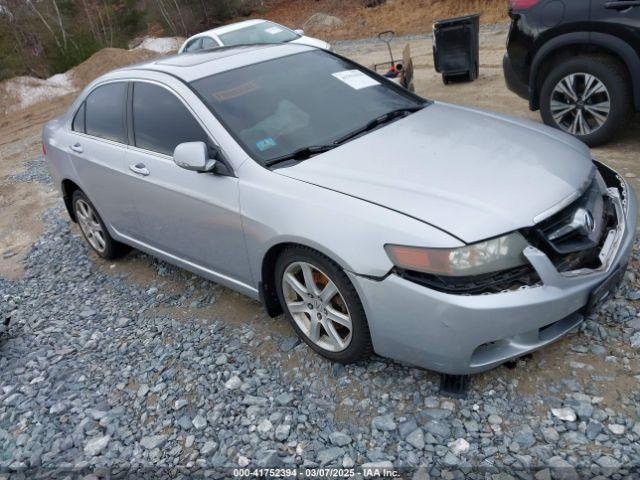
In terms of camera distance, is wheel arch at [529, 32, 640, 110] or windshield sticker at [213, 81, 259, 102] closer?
windshield sticker at [213, 81, 259, 102]

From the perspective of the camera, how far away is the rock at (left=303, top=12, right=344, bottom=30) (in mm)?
23156

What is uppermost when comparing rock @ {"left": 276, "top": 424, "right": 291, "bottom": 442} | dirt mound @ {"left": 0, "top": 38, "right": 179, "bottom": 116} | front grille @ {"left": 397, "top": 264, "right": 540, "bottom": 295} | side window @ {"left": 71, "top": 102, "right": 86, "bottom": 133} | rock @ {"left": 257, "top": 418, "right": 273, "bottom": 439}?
side window @ {"left": 71, "top": 102, "right": 86, "bottom": 133}

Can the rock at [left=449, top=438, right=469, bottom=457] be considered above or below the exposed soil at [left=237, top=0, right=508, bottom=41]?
above

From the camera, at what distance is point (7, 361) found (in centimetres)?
399

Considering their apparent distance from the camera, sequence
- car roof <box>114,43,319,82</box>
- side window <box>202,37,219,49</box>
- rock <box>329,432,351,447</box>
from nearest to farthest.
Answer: rock <box>329,432,351,447</box>
car roof <box>114,43,319,82</box>
side window <box>202,37,219,49</box>

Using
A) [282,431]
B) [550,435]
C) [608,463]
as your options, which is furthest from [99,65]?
[608,463]

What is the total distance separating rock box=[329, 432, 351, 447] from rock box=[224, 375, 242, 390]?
70 centimetres

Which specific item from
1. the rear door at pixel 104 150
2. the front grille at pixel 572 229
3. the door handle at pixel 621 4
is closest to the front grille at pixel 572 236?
the front grille at pixel 572 229

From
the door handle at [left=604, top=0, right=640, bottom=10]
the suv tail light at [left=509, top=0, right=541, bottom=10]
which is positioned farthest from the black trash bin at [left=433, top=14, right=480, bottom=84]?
the door handle at [left=604, top=0, right=640, bottom=10]

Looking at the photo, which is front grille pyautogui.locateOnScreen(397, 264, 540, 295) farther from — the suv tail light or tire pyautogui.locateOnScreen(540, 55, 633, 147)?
the suv tail light

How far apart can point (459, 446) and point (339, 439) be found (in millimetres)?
567

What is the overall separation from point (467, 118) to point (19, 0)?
1004 inches

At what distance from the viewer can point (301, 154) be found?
10.8 feet

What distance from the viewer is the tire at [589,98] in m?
5.02
